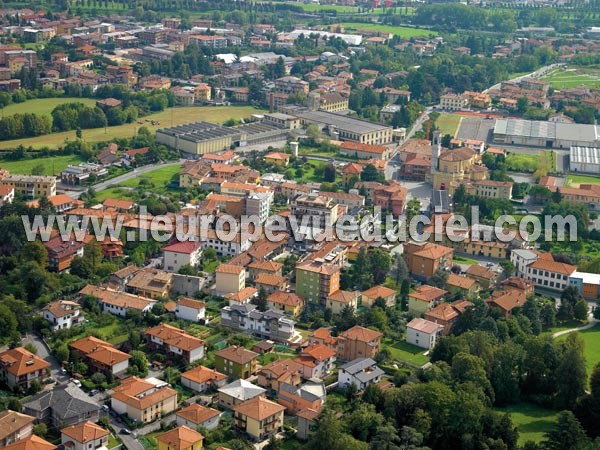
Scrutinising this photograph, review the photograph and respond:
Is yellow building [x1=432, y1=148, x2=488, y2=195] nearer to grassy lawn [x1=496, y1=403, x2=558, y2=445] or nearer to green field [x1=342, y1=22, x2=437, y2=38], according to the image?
grassy lawn [x1=496, y1=403, x2=558, y2=445]

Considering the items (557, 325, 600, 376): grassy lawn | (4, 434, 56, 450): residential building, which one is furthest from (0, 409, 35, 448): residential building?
(557, 325, 600, 376): grassy lawn

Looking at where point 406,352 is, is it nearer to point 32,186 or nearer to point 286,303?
point 286,303

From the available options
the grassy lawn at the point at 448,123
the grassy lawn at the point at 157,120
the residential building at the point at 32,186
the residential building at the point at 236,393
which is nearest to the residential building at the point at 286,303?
the residential building at the point at 236,393

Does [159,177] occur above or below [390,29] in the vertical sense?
below

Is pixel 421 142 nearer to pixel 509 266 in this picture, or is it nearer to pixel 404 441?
pixel 509 266

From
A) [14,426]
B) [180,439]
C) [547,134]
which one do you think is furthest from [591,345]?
[547,134]

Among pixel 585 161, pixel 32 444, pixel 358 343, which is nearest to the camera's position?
pixel 32 444

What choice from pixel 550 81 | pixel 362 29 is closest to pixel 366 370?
pixel 550 81
